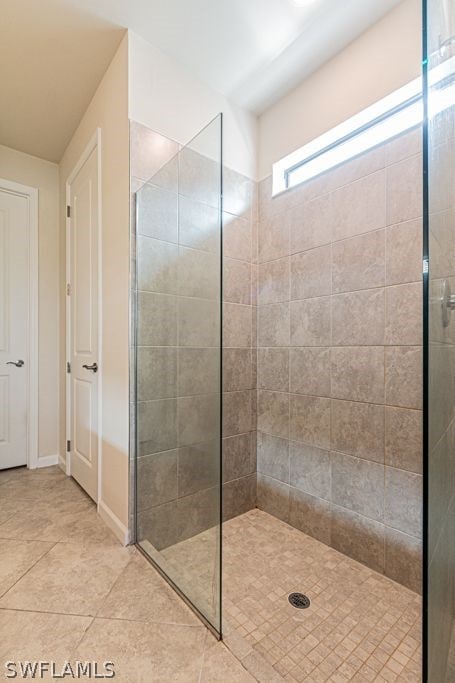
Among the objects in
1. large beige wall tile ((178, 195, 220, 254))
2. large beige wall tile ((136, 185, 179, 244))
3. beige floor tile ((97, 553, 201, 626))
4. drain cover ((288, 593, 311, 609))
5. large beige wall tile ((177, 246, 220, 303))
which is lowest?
drain cover ((288, 593, 311, 609))

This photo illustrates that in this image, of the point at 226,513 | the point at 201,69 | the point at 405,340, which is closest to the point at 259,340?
the point at 405,340

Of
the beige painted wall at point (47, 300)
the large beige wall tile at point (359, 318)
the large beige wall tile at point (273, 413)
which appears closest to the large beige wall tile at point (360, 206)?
the large beige wall tile at point (359, 318)

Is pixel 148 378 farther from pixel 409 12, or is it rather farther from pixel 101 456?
pixel 409 12

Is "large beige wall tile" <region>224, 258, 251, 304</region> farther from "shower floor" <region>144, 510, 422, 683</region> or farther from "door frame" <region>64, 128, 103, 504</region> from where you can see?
"shower floor" <region>144, 510, 422, 683</region>

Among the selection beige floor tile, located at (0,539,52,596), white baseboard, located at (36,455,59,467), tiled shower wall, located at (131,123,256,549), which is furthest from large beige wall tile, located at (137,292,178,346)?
white baseboard, located at (36,455,59,467)

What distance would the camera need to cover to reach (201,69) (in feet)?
6.31

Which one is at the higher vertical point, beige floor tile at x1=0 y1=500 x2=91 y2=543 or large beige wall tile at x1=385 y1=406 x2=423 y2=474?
large beige wall tile at x1=385 y1=406 x2=423 y2=474

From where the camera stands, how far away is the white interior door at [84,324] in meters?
2.19

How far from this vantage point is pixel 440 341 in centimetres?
77

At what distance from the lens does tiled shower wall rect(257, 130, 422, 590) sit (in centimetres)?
147

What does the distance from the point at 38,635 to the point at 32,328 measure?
229 cm

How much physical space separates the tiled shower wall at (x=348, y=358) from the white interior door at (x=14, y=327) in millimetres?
2060

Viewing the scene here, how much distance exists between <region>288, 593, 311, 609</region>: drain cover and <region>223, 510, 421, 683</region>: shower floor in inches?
0.8

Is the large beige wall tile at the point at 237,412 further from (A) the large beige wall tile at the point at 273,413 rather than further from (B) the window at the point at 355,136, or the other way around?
(B) the window at the point at 355,136
